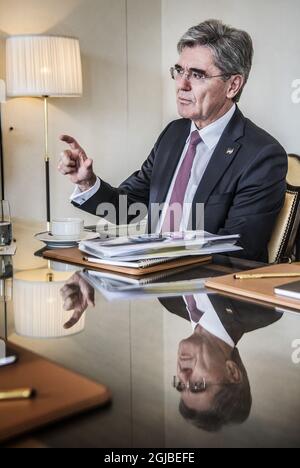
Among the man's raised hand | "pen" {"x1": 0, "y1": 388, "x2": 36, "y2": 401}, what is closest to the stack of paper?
the man's raised hand

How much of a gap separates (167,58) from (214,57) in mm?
1654

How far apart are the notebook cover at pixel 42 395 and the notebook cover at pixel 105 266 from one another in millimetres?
→ 593

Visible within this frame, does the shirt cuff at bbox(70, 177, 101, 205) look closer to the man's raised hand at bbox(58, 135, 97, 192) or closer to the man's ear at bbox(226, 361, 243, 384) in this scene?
the man's raised hand at bbox(58, 135, 97, 192)

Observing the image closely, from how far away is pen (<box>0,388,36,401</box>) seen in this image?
68cm

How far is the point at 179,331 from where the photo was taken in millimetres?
960

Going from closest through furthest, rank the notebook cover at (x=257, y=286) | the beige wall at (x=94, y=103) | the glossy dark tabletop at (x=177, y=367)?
1. the glossy dark tabletop at (x=177, y=367)
2. the notebook cover at (x=257, y=286)
3. the beige wall at (x=94, y=103)

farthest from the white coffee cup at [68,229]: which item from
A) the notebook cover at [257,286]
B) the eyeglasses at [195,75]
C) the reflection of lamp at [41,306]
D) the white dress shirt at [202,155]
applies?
the eyeglasses at [195,75]

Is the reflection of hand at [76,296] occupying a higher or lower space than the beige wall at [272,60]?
lower

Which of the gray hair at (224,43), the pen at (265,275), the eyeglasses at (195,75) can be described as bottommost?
the pen at (265,275)

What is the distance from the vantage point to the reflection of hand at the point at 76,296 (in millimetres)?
1058

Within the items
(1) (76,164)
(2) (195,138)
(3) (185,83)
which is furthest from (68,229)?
(3) (185,83)

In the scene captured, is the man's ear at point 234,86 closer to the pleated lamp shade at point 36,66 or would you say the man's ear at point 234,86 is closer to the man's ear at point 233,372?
the pleated lamp shade at point 36,66

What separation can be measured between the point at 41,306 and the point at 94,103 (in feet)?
9.48

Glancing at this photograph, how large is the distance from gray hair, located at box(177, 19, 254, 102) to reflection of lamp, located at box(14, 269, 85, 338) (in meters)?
1.43
